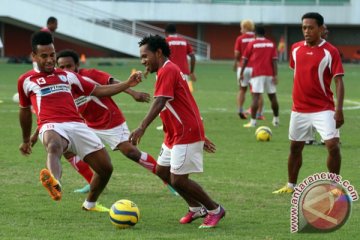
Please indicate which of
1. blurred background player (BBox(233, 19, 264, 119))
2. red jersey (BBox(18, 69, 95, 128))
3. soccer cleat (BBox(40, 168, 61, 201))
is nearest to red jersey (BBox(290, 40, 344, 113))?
red jersey (BBox(18, 69, 95, 128))

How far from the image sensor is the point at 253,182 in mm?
12914

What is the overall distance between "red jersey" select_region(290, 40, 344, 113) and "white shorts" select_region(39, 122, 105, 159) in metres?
2.88

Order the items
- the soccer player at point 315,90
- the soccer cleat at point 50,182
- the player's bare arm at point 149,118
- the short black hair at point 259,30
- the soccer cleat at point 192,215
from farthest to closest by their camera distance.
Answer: the short black hair at point 259,30 < the soccer player at point 315,90 < the soccer cleat at point 192,215 < the player's bare arm at point 149,118 < the soccer cleat at point 50,182

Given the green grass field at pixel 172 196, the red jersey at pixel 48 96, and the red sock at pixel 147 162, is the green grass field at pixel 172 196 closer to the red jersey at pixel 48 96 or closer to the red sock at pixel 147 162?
the red sock at pixel 147 162

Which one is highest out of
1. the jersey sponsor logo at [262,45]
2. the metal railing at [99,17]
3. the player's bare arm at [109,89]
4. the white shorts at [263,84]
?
the player's bare arm at [109,89]

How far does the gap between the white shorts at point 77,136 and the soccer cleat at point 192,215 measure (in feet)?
3.97

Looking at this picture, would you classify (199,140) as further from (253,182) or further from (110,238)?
(253,182)

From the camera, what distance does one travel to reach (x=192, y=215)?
33.1 ft

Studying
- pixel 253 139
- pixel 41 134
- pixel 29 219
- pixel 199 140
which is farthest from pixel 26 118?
pixel 253 139

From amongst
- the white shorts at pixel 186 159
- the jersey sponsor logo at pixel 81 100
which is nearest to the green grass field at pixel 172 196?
the white shorts at pixel 186 159

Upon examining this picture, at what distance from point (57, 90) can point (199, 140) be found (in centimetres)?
169

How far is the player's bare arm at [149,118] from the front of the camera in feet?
30.9

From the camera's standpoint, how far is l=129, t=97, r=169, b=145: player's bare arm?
9.41m

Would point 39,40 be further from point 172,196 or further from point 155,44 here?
point 172,196
